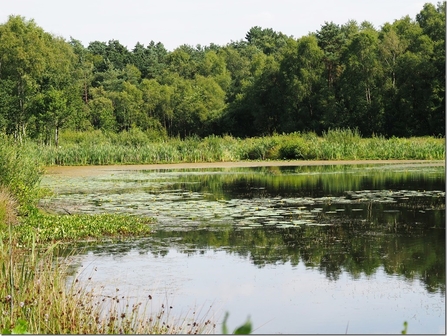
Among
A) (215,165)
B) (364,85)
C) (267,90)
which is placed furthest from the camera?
(267,90)

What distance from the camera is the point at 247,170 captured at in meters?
36.8

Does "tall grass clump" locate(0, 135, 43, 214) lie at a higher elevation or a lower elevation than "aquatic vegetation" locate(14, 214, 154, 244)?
higher

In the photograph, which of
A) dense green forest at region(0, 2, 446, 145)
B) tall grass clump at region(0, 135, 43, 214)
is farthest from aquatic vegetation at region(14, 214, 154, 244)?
dense green forest at region(0, 2, 446, 145)

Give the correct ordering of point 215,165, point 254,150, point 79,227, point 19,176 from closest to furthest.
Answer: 1. point 79,227
2. point 19,176
3. point 215,165
4. point 254,150

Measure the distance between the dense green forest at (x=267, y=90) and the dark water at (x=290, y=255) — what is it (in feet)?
111

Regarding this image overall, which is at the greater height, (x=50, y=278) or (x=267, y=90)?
(x=267, y=90)

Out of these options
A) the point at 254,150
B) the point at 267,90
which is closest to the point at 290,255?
the point at 254,150

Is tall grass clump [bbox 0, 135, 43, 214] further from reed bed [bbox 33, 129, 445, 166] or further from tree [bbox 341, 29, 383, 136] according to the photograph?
Answer: tree [bbox 341, 29, 383, 136]

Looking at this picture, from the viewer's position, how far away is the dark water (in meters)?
9.41

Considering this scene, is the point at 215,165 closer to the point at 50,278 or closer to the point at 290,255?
the point at 290,255

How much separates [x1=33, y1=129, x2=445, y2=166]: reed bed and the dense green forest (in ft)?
32.6

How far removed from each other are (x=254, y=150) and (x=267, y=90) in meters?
28.5

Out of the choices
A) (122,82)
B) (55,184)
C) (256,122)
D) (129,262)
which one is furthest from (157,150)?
(122,82)

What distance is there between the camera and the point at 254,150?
45.8 meters
